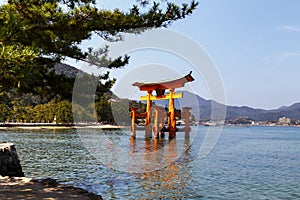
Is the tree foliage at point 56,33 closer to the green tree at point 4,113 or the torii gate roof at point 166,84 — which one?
the torii gate roof at point 166,84

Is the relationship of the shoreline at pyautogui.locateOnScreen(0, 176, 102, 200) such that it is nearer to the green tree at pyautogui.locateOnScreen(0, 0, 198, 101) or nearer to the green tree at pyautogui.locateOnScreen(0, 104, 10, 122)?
the green tree at pyautogui.locateOnScreen(0, 0, 198, 101)

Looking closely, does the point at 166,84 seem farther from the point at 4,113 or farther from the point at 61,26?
the point at 4,113

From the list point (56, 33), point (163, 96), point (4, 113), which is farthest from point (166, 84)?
point (4, 113)

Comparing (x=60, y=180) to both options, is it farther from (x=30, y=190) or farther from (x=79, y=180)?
(x=30, y=190)

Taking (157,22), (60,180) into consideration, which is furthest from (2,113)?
(157,22)

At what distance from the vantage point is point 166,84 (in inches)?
1031

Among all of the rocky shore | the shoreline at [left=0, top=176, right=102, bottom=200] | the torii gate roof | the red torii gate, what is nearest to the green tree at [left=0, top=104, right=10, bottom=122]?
the red torii gate

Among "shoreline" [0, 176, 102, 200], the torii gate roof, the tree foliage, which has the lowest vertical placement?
"shoreline" [0, 176, 102, 200]

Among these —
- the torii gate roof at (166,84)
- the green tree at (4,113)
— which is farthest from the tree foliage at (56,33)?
the green tree at (4,113)

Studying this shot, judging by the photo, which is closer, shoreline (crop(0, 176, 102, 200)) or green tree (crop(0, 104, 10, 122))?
shoreline (crop(0, 176, 102, 200))

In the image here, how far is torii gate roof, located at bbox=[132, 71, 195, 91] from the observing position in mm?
25141

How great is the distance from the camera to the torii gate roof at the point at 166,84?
25.1m

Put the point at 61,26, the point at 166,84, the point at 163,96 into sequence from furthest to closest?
the point at 163,96 < the point at 166,84 < the point at 61,26

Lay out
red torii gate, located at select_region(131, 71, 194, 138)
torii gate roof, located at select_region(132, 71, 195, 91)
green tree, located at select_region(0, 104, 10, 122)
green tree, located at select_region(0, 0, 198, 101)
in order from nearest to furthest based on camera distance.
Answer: green tree, located at select_region(0, 0, 198, 101), torii gate roof, located at select_region(132, 71, 195, 91), red torii gate, located at select_region(131, 71, 194, 138), green tree, located at select_region(0, 104, 10, 122)
